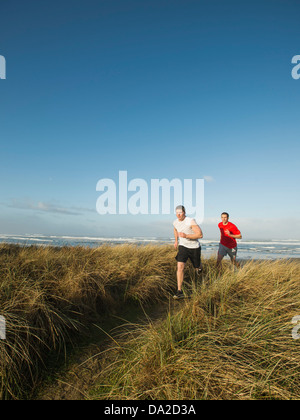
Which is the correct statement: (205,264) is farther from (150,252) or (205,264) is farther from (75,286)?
(75,286)

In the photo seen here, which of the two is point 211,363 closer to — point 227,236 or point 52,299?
point 52,299

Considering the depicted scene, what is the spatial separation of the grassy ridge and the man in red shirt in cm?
232

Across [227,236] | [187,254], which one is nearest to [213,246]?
[227,236]

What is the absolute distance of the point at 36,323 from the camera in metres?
3.13

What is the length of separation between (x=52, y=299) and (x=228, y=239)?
601cm

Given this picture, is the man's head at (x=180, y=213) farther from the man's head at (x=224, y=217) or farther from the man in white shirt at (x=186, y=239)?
the man's head at (x=224, y=217)

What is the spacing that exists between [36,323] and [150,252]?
5246 mm

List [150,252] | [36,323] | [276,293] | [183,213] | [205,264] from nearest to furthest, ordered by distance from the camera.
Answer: [36,323] → [276,293] → [183,213] → [150,252] → [205,264]

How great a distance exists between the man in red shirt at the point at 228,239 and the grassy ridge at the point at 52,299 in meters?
2.32

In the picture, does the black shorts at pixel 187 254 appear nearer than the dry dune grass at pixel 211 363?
No

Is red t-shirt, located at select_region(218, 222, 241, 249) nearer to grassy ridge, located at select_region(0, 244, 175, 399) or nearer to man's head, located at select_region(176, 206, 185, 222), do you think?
grassy ridge, located at select_region(0, 244, 175, 399)

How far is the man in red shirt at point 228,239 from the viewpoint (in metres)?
7.80

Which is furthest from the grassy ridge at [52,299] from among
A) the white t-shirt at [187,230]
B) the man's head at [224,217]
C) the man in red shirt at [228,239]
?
the man's head at [224,217]
